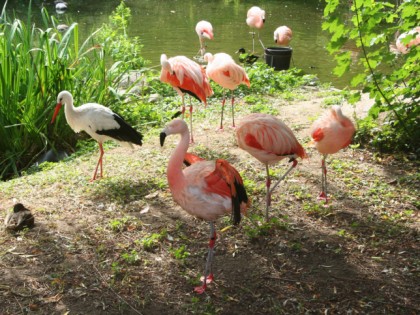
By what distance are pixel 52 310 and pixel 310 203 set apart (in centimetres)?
231

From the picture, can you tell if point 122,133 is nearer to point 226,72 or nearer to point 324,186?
point 226,72

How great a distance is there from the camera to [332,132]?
14.2ft

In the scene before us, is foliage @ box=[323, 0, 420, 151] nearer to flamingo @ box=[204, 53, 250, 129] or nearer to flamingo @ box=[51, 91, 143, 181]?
flamingo @ box=[204, 53, 250, 129]

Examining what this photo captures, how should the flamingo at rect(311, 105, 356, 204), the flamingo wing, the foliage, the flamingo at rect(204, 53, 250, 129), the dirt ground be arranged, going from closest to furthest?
1. the dirt ground
2. the flamingo wing
3. the flamingo at rect(311, 105, 356, 204)
4. the foliage
5. the flamingo at rect(204, 53, 250, 129)

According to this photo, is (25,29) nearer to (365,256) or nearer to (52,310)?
(52,310)

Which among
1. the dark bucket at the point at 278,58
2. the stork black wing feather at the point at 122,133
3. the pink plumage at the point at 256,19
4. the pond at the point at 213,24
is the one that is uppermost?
the pink plumage at the point at 256,19

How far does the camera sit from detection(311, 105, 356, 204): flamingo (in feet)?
14.2

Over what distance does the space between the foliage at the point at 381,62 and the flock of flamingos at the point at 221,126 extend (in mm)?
821

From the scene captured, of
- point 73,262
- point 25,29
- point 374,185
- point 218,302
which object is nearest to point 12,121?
point 25,29

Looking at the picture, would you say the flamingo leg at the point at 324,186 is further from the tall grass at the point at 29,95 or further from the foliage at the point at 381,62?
the tall grass at the point at 29,95

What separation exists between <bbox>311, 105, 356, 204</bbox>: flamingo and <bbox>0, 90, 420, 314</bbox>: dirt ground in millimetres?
472

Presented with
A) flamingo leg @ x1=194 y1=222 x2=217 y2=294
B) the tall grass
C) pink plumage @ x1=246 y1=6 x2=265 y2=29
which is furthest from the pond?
flamingo leg @ x1=194 y1=222 x2=217 y2=294

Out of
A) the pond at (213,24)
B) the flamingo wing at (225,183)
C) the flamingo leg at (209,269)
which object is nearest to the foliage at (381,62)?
the flamingo wing at (225,183)

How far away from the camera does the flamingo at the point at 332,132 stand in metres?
4.34
